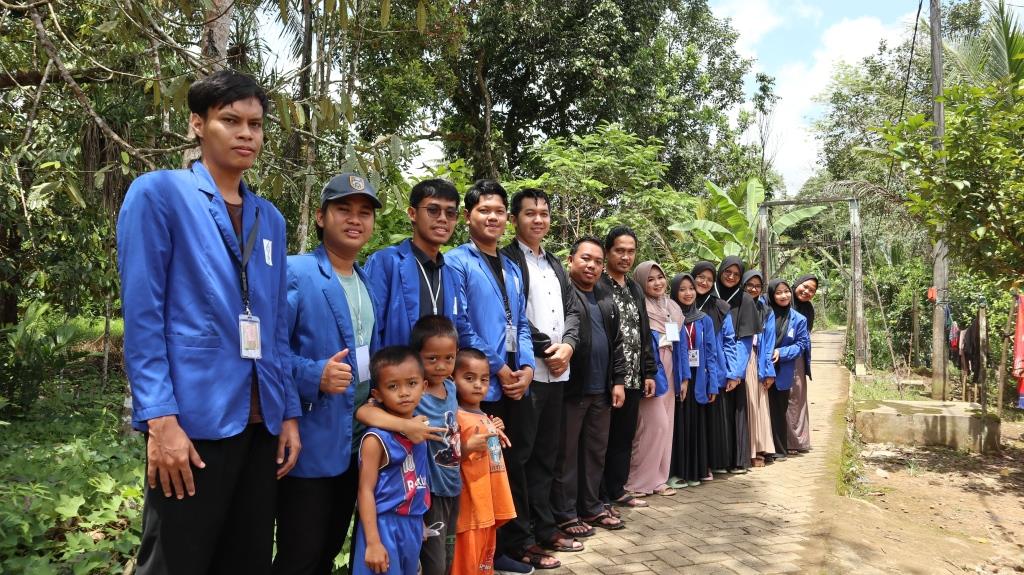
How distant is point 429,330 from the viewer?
304 centimetres

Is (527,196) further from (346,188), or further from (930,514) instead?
(930,514)

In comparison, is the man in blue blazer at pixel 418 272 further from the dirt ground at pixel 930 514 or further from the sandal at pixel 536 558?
the dirt ground at pixel 930 514

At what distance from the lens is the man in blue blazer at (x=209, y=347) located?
1.91 m

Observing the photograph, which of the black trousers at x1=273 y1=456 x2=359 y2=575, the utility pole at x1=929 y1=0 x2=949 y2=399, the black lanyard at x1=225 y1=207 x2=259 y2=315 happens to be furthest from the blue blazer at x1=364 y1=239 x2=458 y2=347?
the utility pole at x1=929 y1=0 x2=949 y2=399

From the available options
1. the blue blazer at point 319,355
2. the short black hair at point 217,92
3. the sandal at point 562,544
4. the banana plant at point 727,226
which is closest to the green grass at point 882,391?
the banana plant at point 727,226

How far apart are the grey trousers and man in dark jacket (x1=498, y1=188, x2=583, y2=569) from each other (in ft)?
0.91

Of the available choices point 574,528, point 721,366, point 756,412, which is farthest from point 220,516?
point 756,412

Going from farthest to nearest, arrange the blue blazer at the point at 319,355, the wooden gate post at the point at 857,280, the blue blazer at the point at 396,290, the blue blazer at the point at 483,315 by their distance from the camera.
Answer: the wooden gate post at the point at 857,280
the blue blazer at the point at 483,315
the blue blazer at the point at 396,290
the blue blazer at the point at 319,355

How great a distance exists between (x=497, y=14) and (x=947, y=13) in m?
18.3

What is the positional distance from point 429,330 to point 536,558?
65.5 inches

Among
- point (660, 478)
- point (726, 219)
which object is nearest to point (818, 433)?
point (660, 478)

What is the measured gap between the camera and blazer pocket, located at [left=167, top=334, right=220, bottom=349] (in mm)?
1959

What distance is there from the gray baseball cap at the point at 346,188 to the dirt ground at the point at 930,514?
124 inches

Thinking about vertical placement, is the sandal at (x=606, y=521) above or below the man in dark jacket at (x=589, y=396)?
below
